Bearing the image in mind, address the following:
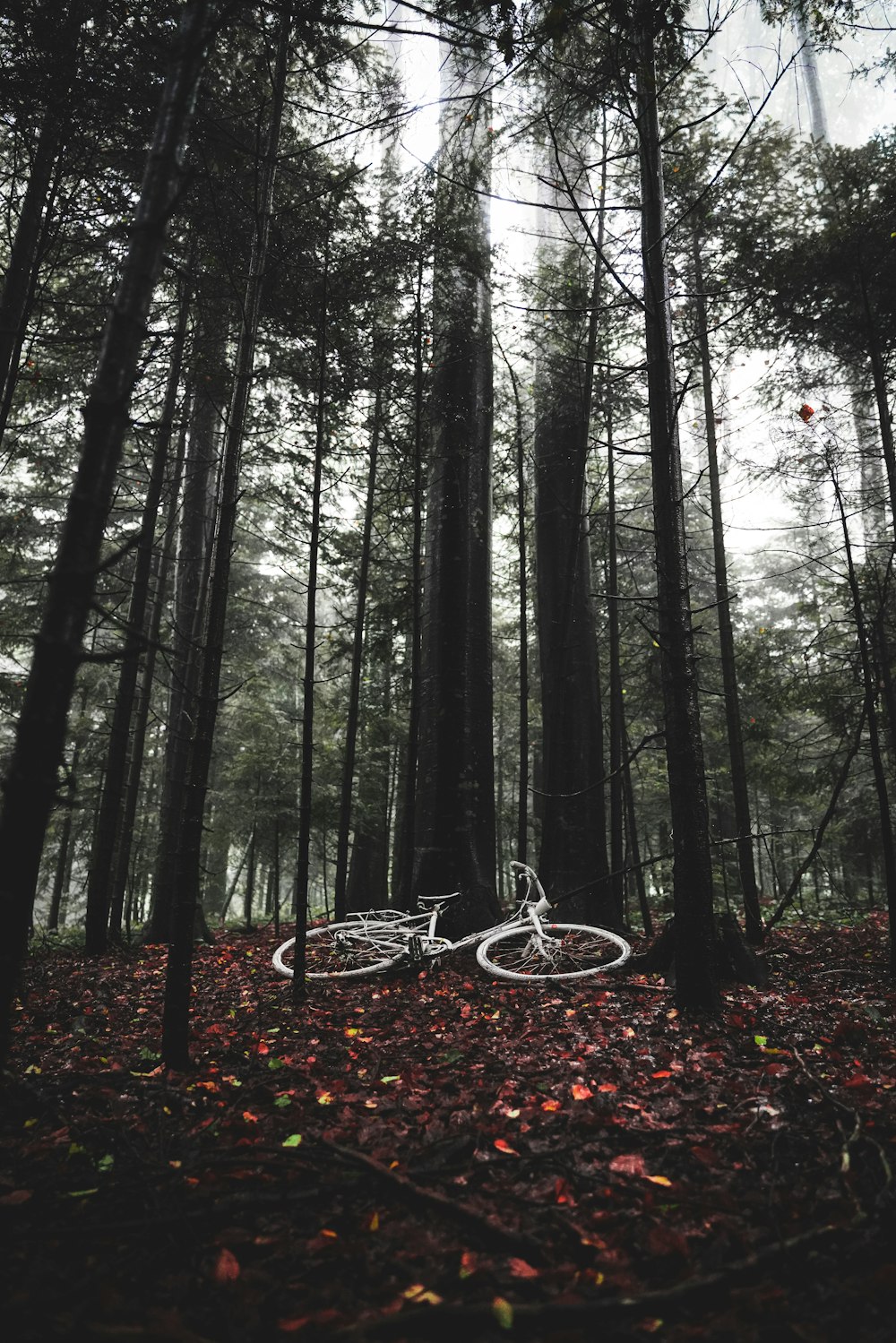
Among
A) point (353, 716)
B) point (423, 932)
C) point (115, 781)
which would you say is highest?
point (353, 716)

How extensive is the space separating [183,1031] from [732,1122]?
123 inches

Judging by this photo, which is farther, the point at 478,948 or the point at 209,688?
the point at 478,948

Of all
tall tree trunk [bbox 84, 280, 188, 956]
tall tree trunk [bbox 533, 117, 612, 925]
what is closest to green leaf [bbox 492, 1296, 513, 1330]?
tall tree trunk [bbox 533, 117, 612, 925]

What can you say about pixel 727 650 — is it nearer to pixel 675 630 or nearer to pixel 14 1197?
pixel 675 630

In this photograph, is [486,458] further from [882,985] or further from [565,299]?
[882,985]

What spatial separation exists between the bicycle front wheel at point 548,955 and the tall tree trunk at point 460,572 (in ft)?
2.10

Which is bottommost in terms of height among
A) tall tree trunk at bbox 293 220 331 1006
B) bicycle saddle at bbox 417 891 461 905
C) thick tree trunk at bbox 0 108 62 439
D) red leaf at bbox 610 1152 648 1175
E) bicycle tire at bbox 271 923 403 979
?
bicycle tire at bbox 271 923 403 979

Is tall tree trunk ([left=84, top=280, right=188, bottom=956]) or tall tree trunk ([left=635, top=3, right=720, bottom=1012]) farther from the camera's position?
tall tree trunk ([left=84, top=280, right=188, bottom=956])

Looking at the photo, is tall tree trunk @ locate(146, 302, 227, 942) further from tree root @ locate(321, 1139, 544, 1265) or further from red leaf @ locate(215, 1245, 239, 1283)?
red leaf @ locate(215, 1245, 239, 1283)

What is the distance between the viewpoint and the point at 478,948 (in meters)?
5.71

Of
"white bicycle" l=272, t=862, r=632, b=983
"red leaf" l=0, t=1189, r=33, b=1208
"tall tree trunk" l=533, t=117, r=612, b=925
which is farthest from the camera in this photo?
"tall tree trunk" l=533, t=117, r=612, b=925

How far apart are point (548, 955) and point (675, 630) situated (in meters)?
3.35

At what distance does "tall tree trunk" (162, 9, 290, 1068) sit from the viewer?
3.67 m

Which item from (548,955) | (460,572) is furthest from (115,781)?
(548,955)
